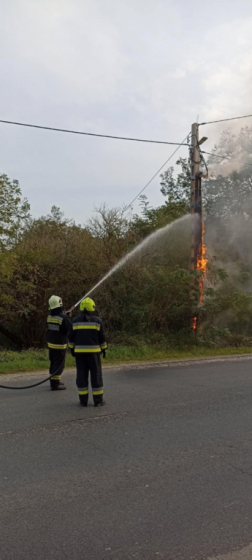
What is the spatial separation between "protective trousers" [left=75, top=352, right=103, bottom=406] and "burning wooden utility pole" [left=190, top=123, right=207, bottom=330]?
7.41 meters

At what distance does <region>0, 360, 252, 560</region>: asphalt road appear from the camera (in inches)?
124

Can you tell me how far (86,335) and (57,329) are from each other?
117 centimetres

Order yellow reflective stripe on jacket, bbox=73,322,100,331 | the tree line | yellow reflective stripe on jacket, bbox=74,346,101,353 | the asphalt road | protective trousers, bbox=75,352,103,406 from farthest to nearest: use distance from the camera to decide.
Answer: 1. the tree line
2. yellow reflective stripe on jacket, bbox=73,322,100,331
3. yellow reflective stripe on jacket, bbox=74,346,101,353
4. protective trousers, bbox=75,352,103,406
5. the asphalt road

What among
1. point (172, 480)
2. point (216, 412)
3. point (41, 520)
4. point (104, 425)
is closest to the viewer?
point (41, 520)

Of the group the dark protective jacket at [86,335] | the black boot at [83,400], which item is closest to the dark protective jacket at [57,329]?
the dark protective jacket at [86,335]

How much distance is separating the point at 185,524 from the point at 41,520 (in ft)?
3.45

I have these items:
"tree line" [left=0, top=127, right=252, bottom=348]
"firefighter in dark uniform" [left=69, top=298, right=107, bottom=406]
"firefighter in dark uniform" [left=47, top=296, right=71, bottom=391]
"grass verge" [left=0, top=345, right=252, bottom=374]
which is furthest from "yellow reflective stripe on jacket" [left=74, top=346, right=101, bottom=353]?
"tree line" [left=0, top=127, right=252, bottom=348]

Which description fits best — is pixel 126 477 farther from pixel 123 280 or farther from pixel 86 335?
pixel 123 280

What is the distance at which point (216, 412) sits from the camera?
21.2ft

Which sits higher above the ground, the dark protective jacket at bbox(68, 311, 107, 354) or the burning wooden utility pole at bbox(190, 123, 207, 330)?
the burning wooden utility pole at bbox(190, 123, 207, 330)

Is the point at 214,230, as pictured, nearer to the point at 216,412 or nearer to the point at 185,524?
the point at 216,412

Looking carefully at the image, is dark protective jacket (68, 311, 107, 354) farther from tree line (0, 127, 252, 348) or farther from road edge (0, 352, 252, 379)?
tree line (0, 127, 252, 348)

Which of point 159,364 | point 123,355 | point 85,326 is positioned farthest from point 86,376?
point 123,355

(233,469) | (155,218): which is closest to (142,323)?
(155,218)
